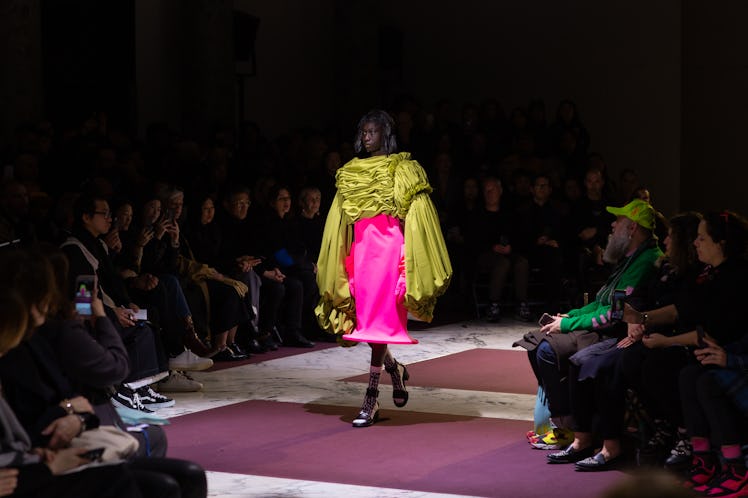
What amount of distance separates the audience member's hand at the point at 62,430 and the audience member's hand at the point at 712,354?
2553 mm

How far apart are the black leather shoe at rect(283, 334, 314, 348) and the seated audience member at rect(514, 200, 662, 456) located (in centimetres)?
362

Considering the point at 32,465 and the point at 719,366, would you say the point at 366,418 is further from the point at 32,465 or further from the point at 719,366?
the point at 32,465

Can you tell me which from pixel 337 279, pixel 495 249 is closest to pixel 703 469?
pixel 337 279

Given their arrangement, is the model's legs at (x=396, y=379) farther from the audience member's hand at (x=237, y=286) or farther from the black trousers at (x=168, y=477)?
the black trousers at (x=168, y=477)

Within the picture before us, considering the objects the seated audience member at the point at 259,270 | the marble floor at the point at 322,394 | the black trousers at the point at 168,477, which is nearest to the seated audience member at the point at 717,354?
the marble floor at the point at 322,394

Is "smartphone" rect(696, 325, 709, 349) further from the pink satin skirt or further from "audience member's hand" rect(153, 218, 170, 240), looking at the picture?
"audience member's hand" rect(153, 218, 170, 240)

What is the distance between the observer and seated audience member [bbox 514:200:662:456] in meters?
5.64

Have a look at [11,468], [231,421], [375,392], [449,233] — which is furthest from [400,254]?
[449,233]

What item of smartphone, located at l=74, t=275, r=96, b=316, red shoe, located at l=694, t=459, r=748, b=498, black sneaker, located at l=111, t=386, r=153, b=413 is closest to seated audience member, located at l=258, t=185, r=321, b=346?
black sneaker, located at l=111, t=386, r=153, b=413

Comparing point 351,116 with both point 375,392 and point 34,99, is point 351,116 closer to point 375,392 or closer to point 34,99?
point 34,99

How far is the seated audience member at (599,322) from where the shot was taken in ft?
18.5

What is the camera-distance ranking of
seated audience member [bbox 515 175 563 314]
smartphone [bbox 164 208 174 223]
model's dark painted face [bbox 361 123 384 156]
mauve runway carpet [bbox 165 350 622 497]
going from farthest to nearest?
seated audience member [bbox 515 175 563 314] → smartphone [bbox 164 208 174 223] → model's dark painted face [bbox 361 123 384 156] → mauve runway carpet [bbox 165 350 622 497]

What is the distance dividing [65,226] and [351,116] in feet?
24.5

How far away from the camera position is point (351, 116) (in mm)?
14492
